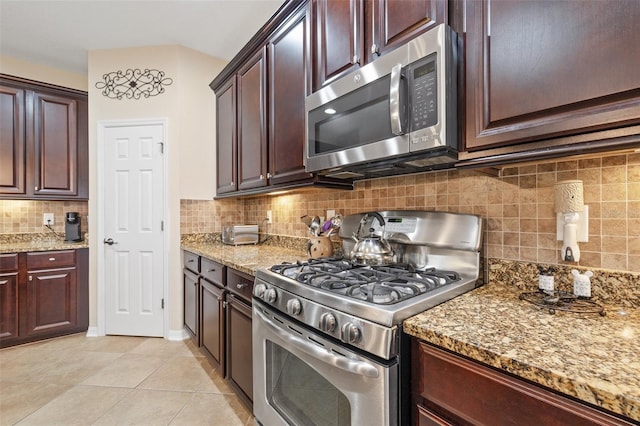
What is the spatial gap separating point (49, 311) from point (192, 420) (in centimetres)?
210

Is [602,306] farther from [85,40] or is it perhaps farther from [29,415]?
[85,40]

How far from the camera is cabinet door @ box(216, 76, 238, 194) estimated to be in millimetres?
2648

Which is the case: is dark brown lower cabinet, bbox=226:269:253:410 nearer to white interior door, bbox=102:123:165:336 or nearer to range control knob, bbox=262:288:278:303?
range control knob, bbox=262:288:278:303

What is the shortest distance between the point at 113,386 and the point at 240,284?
1266 millimetres

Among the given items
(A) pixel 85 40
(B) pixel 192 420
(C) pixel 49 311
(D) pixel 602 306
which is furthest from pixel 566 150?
(C) pixel 49 311

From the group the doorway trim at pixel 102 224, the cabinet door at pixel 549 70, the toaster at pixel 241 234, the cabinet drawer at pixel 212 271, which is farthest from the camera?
the doorway trim at pixel 102 224

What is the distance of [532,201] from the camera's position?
1188mm

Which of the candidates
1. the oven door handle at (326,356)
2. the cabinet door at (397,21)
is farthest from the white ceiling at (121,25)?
the oven door handle at (326,356)

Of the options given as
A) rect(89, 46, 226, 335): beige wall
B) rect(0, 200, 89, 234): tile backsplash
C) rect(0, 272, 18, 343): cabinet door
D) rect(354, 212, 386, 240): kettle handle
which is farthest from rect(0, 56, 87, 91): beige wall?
rect(354, 212, 386, 240): kettle handle

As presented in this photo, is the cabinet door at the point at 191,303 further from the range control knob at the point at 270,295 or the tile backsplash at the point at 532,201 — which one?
the tile backsplash at the point at 532,201

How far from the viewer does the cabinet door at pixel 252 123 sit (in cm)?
218

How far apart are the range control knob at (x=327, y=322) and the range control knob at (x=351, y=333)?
5cm

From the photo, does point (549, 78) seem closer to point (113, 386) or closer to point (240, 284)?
point (240, 284)

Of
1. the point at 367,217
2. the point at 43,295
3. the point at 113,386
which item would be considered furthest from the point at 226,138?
the point at 43,295
